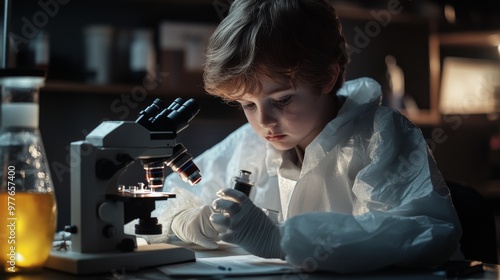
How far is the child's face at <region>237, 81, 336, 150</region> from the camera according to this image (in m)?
1.60

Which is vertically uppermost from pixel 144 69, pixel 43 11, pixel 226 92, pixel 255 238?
pixel 43 11

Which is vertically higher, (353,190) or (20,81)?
(20,81)

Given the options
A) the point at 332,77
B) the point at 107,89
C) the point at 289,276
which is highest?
the point at 107,89

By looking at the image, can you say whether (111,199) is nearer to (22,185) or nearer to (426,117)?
(22,185)

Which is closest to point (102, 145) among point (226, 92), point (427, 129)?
point (226, 92)

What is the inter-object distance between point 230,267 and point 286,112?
45 cm

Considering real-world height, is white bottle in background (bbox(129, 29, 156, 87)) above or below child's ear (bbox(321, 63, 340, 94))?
above

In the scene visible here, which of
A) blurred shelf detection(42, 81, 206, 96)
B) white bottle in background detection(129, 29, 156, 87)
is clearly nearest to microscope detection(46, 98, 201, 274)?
blurred shelf detection(42, 81, 206, 96)

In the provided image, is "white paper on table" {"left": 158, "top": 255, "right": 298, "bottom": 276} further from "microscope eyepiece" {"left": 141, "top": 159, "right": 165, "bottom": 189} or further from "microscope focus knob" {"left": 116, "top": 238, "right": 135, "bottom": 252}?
"microscope eyepiece" {"left": 141, "top": 159, "right": 165, "bottom": 189}

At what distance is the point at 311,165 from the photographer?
167cm

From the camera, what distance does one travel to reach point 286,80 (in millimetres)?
1619

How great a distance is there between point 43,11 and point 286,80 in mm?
1743

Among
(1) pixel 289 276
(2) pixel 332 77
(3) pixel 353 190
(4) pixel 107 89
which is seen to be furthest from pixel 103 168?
(4) pixel 107 89

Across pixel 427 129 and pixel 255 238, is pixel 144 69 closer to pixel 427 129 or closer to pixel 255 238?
pixel 427 129
